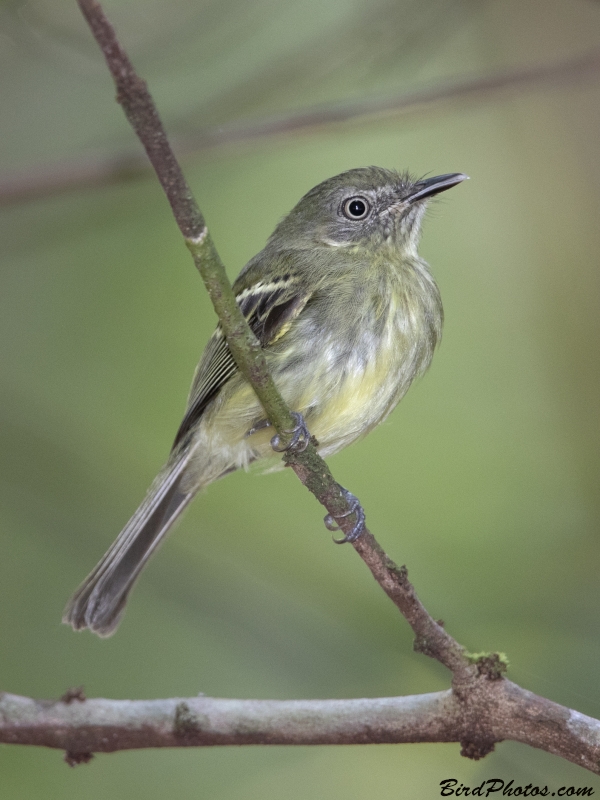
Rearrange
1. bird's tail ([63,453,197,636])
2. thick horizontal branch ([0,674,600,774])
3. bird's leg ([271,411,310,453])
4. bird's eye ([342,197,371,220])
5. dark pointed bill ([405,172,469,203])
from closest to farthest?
thick horizontal branch ([0,674,600,774]) < bird's leg ([271,411,310,453]) < bird's tail ([63,453,197,636]) < dark pointed bill ([405,172,469,203]) < bird's eye ([342,197,371,220])

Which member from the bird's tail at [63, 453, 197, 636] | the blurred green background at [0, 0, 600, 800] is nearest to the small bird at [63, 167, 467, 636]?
the bird's tail at [63, 453, 197, 636]

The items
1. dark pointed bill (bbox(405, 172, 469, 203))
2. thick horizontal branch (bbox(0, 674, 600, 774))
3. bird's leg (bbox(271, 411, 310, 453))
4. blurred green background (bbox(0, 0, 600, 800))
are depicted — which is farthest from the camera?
blurred green background (bbox(0, 0, 600, 800))

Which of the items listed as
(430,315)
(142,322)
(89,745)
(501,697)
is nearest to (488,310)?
(430,315)

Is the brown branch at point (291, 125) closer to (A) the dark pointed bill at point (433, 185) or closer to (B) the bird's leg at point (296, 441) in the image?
(A) the dark pointed bill at point (433, 185)

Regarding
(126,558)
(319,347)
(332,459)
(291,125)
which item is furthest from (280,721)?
(332,459)

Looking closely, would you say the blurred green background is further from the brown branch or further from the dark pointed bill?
the dark pointed bill

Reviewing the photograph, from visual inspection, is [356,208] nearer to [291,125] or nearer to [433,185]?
[433,185]

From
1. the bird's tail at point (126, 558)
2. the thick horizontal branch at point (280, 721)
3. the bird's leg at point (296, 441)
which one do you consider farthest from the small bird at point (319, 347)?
the thick horizontal branch at point (280, 721)

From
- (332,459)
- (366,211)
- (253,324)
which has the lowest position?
(253,324)
